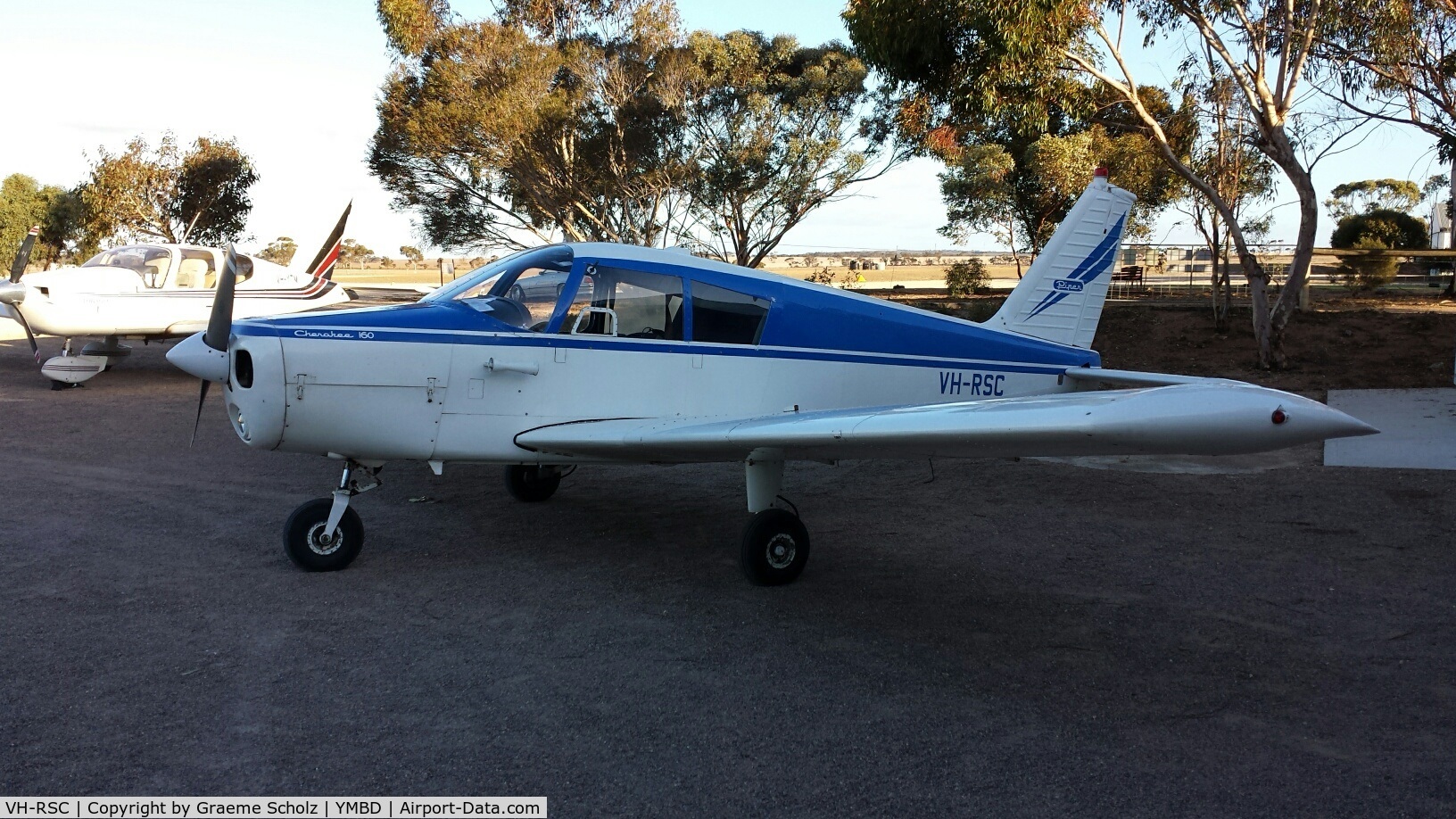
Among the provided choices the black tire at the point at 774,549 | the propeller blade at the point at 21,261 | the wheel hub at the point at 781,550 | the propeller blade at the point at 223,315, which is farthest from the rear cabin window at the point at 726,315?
the propeller blade at the point at 21,261

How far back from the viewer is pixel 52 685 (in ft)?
14.1

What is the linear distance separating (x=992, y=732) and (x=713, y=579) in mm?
2383

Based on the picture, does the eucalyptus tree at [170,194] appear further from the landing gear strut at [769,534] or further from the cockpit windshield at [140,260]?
the landing gear strut at [769,534]

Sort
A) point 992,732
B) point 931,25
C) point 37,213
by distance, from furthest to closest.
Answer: point 37,213, point 931,25, point 992,732

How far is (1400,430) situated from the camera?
10.6 metres

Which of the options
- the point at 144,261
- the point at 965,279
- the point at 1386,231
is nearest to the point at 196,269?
the point at 144,261

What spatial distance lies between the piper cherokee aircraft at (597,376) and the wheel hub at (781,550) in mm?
11

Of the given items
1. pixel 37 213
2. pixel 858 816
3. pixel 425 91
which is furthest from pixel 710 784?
pixel 37 213

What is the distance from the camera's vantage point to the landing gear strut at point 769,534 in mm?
Result: 5891

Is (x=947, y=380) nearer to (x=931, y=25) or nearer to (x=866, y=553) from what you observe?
(x=866, y=553)

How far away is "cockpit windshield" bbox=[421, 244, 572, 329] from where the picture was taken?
6.18 metres

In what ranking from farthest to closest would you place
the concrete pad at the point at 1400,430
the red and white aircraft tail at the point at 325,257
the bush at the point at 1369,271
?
1. the bush at the point at 1369,271
2. the red and white aircraft tail at the point at 325,257
3. the concrete pad at the point at 1400,430

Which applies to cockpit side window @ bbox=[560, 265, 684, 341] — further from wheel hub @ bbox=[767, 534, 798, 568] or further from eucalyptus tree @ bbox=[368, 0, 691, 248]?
eucalyptus tree @ bbox=[368, 0, 691, 248]

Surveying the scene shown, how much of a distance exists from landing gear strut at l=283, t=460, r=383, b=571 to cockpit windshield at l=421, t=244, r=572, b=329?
1275mm
